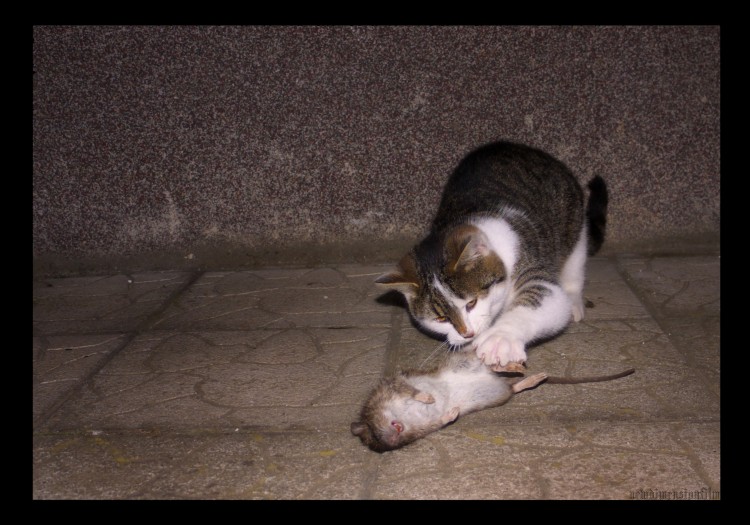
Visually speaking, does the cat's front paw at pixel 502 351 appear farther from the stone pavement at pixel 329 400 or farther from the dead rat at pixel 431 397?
the stone pavement at pixel 329 400

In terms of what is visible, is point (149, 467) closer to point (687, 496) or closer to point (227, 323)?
point (227, 323)

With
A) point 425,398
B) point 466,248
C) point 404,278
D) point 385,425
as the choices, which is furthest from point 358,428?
point 466,248

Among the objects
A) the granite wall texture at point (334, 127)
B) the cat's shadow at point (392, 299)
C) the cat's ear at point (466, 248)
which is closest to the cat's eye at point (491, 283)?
the cat's ear at point (466, 248)

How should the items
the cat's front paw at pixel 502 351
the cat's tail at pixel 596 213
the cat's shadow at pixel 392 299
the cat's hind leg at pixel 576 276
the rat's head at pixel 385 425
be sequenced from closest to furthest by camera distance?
the rat's head at pixel 385 425 < the cat's front paw at pixel 502 351 < the cat's hind leg at pixel 576 276 < the cat's shadow at pixel 392 299 < the cat's tail at pixel 596 213

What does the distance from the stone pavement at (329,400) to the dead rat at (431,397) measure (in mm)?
52

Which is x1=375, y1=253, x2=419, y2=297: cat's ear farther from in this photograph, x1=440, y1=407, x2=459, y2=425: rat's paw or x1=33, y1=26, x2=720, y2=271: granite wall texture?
x1=33, y1=26, x2=720, y2=271: granite wall texture

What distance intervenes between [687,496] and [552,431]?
540 millimetres

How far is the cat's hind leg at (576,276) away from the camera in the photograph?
3676 mm

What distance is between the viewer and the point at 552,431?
103 inches

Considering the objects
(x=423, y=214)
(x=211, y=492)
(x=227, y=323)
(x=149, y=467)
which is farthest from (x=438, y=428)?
(x=423, y=214)

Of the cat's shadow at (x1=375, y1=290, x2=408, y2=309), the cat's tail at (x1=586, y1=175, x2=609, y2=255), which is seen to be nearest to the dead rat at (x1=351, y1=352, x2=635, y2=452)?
the cat's shadow at (x1=375, y1=290, x2=408, y2=309)

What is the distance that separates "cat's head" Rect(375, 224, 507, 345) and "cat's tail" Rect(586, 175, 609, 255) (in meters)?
1.24

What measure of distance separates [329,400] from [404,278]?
2.25 ft

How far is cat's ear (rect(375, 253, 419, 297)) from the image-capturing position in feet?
10.5
